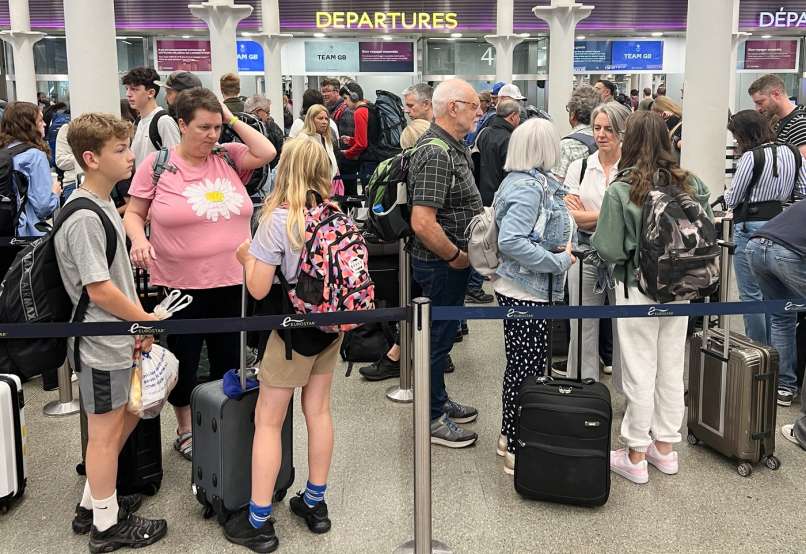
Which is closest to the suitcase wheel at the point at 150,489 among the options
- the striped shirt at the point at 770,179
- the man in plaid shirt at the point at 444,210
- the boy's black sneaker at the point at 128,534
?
the boy's black sneaker at the point at 128,534

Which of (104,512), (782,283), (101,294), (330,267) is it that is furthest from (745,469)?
(101,294)

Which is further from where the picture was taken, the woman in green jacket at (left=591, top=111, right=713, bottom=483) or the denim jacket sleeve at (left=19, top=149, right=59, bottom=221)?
the denim jacket sleeve at (left=19, top=149, right=59, bottom=221)

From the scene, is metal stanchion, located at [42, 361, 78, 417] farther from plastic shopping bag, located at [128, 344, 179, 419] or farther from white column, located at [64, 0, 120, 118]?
white column, located at [64, 0, 120, 118]

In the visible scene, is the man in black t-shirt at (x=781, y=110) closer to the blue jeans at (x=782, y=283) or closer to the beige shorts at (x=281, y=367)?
the blue jeans at (x=782, y=283)

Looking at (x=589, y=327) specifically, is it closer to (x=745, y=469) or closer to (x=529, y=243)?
(x=745, y=469)

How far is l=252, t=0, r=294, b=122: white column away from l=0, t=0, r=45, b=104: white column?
4.73 meters

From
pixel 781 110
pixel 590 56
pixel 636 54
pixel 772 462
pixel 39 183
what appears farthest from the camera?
pixel 590 56

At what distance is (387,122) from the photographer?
8820 mm

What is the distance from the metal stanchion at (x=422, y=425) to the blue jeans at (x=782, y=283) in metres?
2.22

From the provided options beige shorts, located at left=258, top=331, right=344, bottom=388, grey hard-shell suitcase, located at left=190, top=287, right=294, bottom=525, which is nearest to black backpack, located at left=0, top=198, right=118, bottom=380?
grey hard-shell suitcase, located at left=190, top=287, right=294, bottom=525

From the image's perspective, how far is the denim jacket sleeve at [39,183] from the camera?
196 inches

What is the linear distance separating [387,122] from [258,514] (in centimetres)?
619

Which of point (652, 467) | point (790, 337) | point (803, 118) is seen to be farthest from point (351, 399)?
point (803, 118)

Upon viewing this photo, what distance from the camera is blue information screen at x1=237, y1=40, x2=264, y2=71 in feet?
73.7
